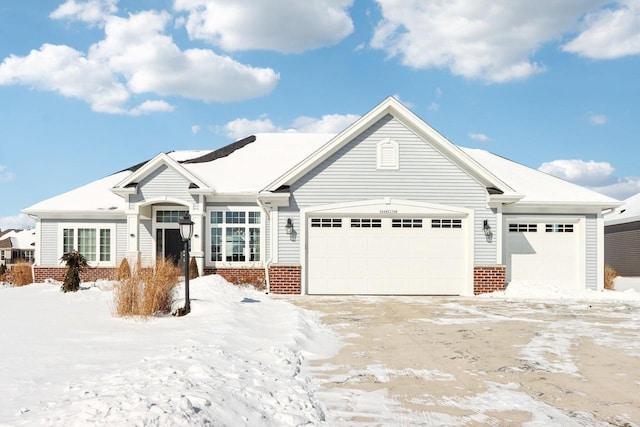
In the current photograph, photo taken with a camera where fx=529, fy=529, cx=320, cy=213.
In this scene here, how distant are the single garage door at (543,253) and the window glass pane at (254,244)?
351 inches

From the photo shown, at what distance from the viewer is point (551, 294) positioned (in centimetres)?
1661

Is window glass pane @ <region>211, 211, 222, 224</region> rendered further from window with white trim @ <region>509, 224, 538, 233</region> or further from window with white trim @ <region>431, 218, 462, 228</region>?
window with white trim @ <region>509, 224, 538, 233</region>

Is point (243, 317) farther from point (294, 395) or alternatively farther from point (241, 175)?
point (241, 175)

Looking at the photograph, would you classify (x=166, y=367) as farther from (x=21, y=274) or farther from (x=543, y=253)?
(x=21, y=274)

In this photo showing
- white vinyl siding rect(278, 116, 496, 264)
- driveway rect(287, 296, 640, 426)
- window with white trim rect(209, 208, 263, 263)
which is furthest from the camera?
window with white trim rect(209, 208, 263, 263)

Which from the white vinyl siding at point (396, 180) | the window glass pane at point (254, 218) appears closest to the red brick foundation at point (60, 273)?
the window glass pane at point (254, 218)

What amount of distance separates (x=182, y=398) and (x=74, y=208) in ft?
62.7

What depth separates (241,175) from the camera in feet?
69.9

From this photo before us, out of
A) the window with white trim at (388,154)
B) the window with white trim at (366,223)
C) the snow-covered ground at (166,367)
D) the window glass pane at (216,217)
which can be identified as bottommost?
the snow-covered ground at (166,367)

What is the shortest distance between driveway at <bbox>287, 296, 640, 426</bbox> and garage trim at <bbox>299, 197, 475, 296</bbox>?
15.8 ft

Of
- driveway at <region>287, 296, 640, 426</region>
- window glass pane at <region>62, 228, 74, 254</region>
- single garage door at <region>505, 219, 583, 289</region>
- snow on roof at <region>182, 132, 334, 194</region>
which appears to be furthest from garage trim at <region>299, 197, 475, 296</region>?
window glass pane at <region>62, 228, 74, 254</region>

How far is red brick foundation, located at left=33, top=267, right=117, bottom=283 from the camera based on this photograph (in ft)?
68.6

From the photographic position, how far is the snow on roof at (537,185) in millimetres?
18597

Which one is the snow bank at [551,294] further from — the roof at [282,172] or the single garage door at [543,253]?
the roof at [282,172]
